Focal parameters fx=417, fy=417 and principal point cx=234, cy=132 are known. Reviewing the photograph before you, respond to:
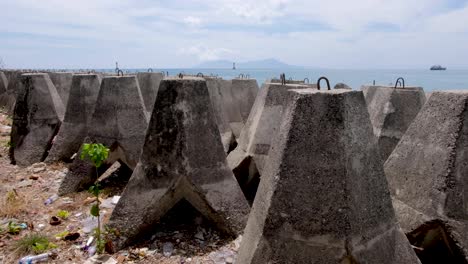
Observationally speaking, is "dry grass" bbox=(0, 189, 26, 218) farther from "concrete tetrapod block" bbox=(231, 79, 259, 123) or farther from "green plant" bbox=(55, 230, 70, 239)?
"concrete tetrapod block" bbox=(231, 79, 259, 123)

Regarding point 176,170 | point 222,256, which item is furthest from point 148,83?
point 222,256

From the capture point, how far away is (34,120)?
840 cm

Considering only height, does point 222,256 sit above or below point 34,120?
below

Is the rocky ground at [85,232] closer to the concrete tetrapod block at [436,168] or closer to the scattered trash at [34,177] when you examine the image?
the scattered trash at [34,177]

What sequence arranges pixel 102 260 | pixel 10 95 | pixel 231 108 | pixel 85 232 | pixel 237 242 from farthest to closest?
pixel 10 95, pixel 231 108, pixel 85 232, pixel 237 242, pixel 102 260

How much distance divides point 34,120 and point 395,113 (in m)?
6.79

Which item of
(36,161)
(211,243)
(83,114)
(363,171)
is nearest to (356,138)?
(363,171)

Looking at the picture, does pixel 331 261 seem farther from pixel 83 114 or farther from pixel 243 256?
pixel 83 114

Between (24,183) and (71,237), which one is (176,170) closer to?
(71,237)

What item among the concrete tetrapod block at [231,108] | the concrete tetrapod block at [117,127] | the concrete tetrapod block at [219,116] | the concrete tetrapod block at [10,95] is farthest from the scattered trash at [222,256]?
the concrete tetrapod block at [10,95]

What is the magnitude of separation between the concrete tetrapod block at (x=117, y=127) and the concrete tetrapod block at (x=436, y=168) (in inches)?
153

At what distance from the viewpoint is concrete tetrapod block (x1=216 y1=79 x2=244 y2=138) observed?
908cm

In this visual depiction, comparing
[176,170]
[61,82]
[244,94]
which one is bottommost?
[176,170]

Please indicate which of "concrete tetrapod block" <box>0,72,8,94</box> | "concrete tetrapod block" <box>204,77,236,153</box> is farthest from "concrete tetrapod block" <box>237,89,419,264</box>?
"concrete tetrapod block" <box>0,72,8,94</box>
